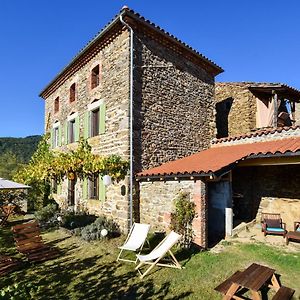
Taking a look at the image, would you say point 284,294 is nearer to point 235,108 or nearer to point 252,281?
point 252,281

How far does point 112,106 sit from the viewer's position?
10328mm

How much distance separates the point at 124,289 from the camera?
533 centimetres

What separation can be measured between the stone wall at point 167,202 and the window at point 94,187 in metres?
2.60

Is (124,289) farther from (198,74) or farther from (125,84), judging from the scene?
(198,74)

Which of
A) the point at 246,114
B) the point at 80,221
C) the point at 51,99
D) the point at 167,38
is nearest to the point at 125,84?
the point at 167,38

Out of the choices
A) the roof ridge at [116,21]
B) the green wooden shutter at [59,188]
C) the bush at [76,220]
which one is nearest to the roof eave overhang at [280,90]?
the roof ridge at [116,21]

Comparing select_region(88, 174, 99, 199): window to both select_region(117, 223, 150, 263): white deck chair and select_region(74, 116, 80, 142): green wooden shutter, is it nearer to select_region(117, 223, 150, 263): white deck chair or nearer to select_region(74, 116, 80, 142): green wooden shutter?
select_region(74, 116, 80, 142): green wooden shutter

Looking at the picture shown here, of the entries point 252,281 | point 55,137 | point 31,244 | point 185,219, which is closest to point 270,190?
point 185,219

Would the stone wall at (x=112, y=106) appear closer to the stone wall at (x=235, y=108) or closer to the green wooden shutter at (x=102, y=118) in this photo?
the green wooden shutter at (x=102, y=118)

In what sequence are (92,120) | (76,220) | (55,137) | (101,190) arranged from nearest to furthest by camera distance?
(101,190), (76,220), (92,120), (55,137)

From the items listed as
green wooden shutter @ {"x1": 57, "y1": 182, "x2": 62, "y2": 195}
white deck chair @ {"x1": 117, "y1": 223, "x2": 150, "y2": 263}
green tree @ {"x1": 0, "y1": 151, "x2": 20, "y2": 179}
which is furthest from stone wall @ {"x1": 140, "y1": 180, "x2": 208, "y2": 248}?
green tree @ {"x1": 0, "y1": 151, "x2": 20, "y2": 179}

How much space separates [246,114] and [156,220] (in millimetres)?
8150

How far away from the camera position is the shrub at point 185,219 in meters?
7.63

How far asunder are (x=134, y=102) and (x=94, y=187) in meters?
4.36
